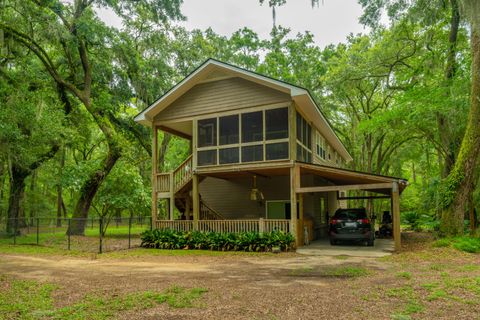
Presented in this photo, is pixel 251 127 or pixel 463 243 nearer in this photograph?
pixel 463 243

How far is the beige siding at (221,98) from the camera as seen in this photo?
13430 mm

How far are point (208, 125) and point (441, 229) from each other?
1008cm

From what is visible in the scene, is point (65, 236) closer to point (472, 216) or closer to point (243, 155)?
point (243, 155)

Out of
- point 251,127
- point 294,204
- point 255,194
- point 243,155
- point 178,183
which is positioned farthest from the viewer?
point 178,183

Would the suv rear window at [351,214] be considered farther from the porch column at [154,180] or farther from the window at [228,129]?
the porch column at [154,180]

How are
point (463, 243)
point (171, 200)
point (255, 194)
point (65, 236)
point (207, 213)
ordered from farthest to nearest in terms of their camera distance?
point (65, 236) < point (207, 213) < point (171, 200) < point (255, 194) < point (463, 243)

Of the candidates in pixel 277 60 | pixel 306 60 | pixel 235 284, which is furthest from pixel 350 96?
pixel 235 284

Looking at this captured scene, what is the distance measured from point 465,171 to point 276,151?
270 inches

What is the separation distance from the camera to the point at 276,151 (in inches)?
514

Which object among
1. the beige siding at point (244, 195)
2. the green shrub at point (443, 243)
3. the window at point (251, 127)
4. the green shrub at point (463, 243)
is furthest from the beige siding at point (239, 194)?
the green shrub at point (463, 243)

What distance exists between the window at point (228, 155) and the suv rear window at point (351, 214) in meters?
4.60

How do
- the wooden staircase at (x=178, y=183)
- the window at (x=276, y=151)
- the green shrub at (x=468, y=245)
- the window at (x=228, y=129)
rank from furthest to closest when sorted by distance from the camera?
the wooden staircase at (x=178, y=183), the window at (x=228, y=129), the window at (x=276, y=151), the green shrub at (x=468, y=245)

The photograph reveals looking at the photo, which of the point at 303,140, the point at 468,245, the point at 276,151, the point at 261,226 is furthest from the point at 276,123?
the point at 468,245

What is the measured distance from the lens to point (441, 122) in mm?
15984
